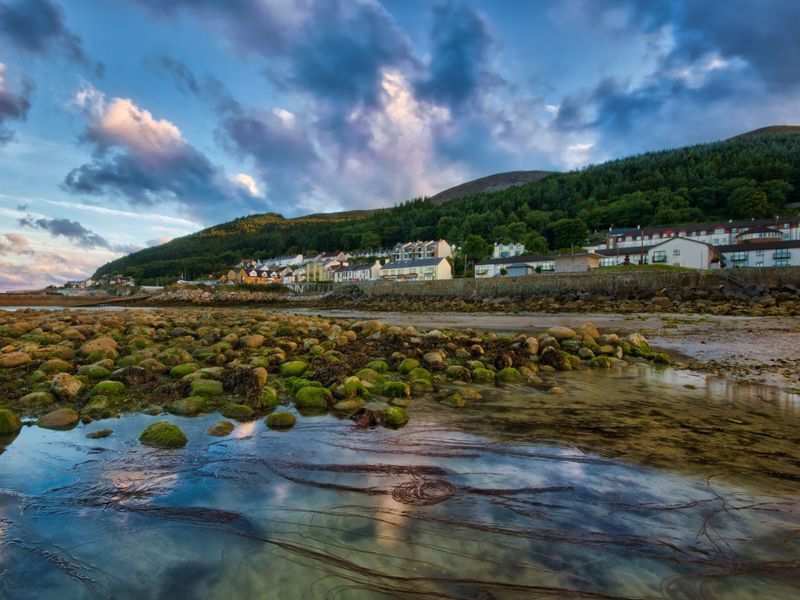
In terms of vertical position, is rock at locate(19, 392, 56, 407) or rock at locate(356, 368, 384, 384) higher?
rock at locate(19, 392, 56, 407)

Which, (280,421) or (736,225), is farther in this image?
(736,225)

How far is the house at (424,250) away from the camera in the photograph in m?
114

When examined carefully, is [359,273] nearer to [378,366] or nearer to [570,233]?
[570,233]

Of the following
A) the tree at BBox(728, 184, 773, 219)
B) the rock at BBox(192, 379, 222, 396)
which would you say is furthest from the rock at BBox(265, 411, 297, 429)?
the tree at BBox(728, 184, 773, 219)

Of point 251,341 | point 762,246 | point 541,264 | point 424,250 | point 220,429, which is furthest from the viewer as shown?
point 424,250

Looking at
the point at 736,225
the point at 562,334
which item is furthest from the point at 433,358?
the point at 736,225

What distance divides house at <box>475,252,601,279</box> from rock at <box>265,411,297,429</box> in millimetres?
55322

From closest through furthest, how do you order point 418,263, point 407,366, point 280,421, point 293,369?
point 280,421, point 293,369, point 407,366, point 418,263

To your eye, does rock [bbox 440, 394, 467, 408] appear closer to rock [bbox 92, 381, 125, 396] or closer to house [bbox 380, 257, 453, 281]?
rock [bbox 92, 381, 125, 396]

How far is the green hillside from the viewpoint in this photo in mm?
112250

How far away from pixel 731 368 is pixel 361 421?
10134 millimetres

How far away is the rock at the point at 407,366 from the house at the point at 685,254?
62690 mm

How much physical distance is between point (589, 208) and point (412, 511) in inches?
5753

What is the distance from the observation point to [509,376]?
935 cm
